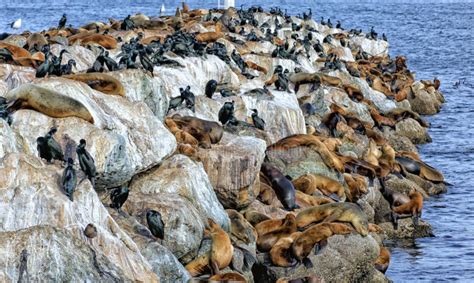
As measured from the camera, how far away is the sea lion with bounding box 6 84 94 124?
15969mm

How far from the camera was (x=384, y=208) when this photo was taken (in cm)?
2248

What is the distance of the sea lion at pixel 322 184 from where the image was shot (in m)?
21.3

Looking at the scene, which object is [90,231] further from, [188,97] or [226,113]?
[226,113]

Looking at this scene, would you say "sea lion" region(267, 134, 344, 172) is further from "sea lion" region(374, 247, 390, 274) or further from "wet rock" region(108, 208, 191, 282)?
"wet rock" region(108, 208, 191, 282)

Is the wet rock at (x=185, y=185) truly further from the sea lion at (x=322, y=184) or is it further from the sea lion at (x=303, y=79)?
the sea lion at (x=303, y=79)

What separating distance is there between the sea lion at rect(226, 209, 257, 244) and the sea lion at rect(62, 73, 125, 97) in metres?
3.02

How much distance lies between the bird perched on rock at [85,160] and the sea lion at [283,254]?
10.6 feet

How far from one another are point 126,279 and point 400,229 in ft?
34.4

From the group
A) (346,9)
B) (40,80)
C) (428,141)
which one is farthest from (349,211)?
(346,9)

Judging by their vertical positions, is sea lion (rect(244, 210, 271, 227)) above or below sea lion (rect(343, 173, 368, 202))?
above

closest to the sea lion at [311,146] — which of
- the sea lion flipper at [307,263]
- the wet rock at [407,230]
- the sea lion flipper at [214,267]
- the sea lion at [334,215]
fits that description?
the wet rock at [407,230]

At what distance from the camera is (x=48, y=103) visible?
1605cm

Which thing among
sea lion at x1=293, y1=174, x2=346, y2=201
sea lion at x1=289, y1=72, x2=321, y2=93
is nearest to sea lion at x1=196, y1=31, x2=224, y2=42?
sea lion at x1=289, y1=72, x2=321, y2=93

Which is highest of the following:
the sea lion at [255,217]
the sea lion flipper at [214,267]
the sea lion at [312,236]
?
the sea lion flipper at [214,267]
